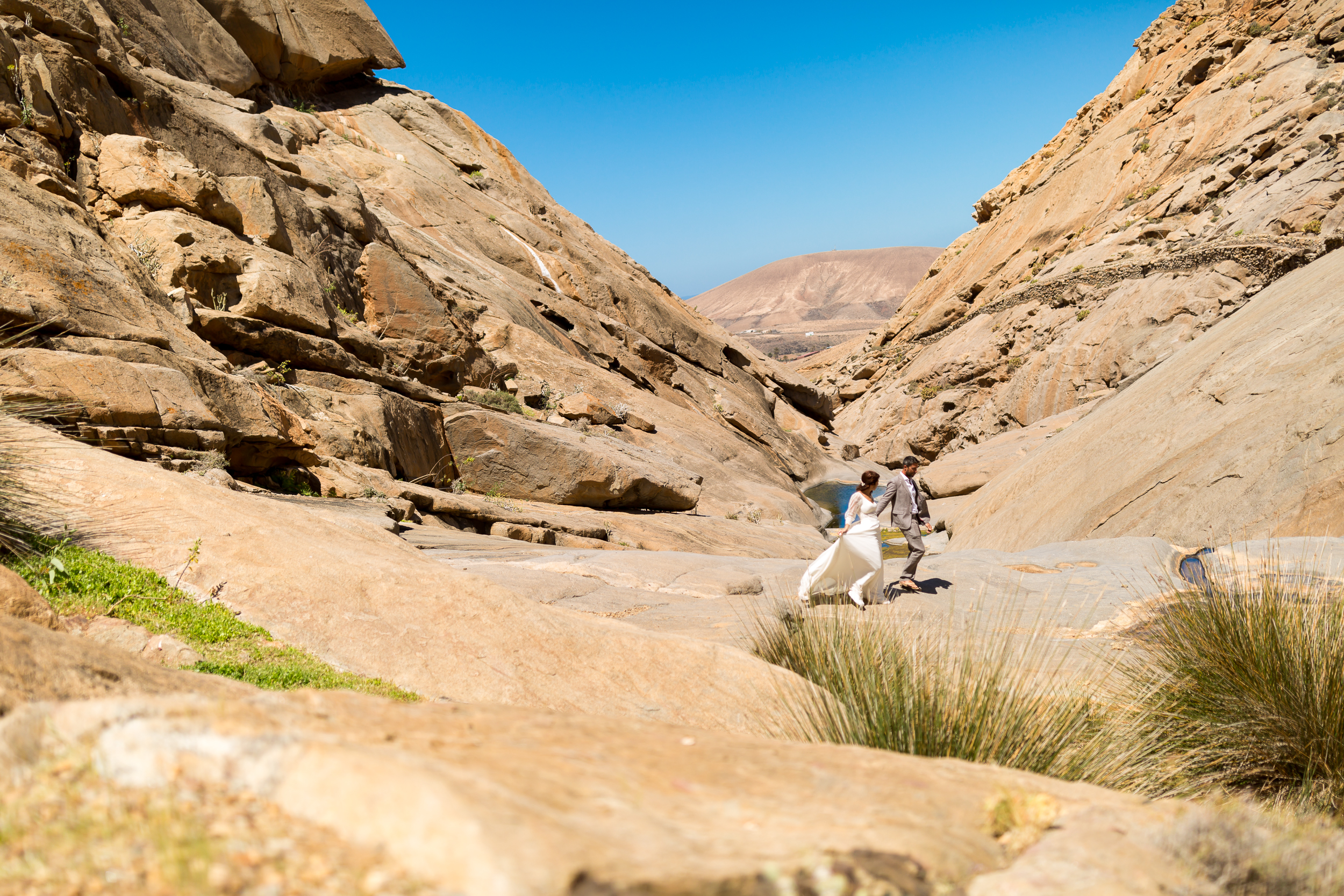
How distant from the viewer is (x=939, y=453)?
32344mm

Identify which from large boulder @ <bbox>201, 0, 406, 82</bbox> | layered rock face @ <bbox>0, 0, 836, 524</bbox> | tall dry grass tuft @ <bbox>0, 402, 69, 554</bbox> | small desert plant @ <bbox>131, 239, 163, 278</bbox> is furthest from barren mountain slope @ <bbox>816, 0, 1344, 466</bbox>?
large boulder @ <bbox>201, 0, 406, 82</bbox>

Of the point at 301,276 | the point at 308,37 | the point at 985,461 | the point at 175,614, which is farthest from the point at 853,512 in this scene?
the point at 308,37

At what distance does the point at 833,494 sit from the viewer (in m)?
29.5

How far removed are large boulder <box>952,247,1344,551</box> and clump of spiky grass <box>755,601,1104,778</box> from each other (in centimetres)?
629

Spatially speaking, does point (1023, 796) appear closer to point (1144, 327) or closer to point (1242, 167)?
point (1144, 327)

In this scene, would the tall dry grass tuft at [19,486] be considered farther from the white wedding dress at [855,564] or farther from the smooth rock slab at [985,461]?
the smooth rock slab at [985,461]

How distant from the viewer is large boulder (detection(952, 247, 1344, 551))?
8.68m

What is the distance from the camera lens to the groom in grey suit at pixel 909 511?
8867mm

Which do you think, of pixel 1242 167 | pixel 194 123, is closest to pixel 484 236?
pixel 194 123

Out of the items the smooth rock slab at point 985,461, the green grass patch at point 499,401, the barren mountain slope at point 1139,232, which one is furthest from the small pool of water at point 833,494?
the green grass patch at point 499,401

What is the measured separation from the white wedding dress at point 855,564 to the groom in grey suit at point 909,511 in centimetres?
71

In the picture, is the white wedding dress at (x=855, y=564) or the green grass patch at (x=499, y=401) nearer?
the white wedding dress at (x=855, y=564)

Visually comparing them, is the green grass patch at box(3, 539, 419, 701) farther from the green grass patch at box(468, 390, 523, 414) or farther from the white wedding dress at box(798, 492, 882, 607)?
the green grass patch at box(468, 390, 523, 414)

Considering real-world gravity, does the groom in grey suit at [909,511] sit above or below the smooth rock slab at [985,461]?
below
